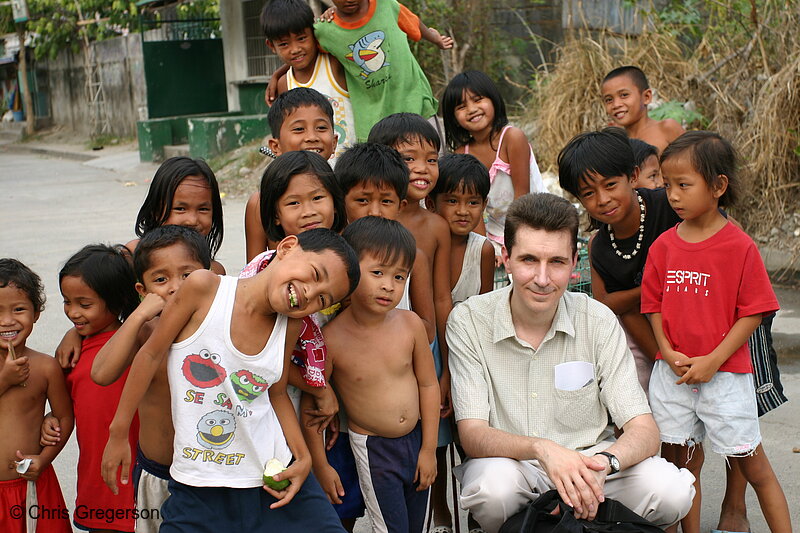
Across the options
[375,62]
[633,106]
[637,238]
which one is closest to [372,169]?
[637,238]

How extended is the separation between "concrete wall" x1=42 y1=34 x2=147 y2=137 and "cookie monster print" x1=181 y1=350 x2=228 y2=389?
1671 cm

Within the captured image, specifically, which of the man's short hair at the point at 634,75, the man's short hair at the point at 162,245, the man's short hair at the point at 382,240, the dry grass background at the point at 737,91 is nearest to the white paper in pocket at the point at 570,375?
the man's short hair at the point at 382,240

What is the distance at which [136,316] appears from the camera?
2352mm

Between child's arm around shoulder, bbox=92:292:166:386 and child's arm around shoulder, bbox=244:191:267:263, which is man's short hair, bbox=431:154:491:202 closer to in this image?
child's arm around shoulder, bbox=244:191:267:263

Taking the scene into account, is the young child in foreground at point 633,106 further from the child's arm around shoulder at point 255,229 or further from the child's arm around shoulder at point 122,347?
the child's arm around shoulder at point 122,347

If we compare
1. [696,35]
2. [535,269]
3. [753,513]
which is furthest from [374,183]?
[696,35]

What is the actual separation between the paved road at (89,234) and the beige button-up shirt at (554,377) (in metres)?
0.82

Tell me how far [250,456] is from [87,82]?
20.7m

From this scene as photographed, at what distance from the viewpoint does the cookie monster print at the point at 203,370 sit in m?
2.29

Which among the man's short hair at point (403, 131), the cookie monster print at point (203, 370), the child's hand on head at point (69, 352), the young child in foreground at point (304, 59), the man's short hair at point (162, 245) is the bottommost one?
the child's hand on head at point (69, 352)

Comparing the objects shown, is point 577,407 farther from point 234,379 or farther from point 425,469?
point 234,379

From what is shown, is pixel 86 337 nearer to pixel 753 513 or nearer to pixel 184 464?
pixel 184 464

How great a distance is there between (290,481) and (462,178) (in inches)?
52.9

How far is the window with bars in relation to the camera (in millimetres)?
13938
